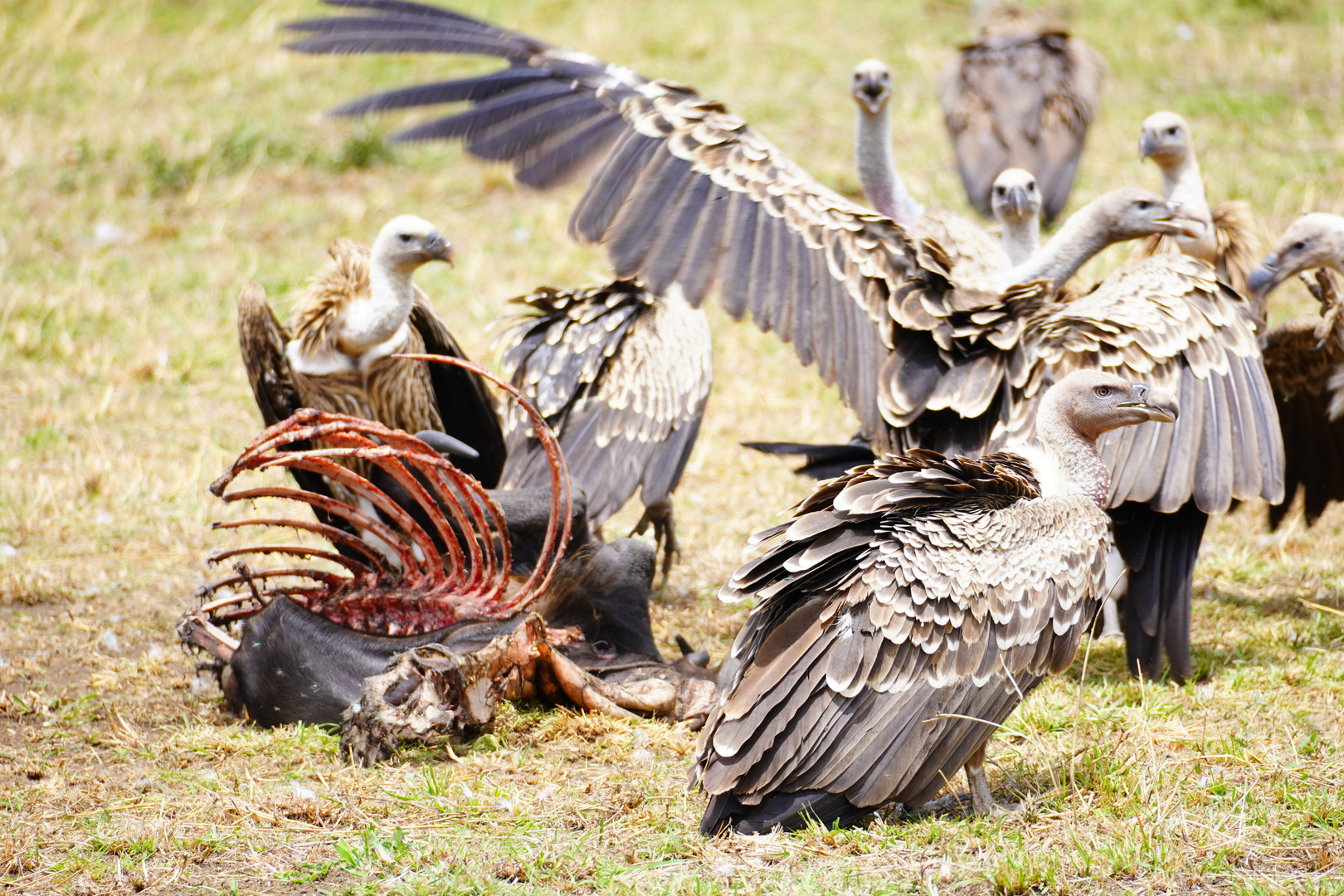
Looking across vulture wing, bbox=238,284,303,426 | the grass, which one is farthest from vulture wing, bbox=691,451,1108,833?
vulture wing, bbox=238,284,303,426

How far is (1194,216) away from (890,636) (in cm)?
261

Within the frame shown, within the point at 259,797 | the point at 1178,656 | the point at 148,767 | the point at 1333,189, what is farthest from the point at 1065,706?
the point at 1333,189

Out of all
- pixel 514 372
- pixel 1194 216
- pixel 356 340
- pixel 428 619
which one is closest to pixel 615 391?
pixel 514 372

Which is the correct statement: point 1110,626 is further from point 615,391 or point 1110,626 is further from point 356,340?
point 356,340

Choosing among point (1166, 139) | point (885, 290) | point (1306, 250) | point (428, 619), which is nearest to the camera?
point (428, 619)

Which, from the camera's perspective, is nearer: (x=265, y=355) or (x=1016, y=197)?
(x=265, y=355)

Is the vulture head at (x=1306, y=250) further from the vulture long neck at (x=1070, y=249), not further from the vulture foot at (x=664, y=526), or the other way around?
the vulture foot at (x=664, y=526)

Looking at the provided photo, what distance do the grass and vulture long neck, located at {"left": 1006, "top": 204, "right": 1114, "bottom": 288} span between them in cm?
127

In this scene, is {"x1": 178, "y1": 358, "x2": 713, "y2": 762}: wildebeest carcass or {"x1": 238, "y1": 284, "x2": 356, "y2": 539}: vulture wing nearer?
{"x1": 178, "y1": 358, "x2": 713, "y2": 762}: wildebeest carcass

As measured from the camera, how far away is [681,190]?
13.6 ft

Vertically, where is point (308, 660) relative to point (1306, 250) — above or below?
below

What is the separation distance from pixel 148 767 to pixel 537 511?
4.33 feet

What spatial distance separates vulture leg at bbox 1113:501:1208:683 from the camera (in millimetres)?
3879

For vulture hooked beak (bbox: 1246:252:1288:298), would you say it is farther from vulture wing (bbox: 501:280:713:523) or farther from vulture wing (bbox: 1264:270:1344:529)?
vulture wing (bbox: 501:280:713:523)
